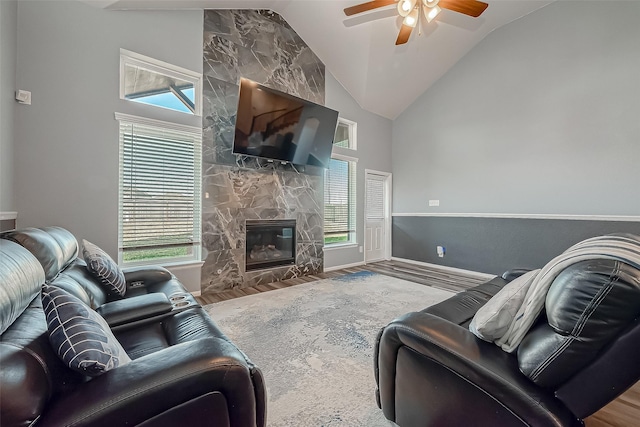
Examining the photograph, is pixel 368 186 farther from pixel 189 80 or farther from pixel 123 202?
pixel 123 202

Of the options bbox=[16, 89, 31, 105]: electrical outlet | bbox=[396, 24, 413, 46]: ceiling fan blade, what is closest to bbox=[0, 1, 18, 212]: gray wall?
bbox=[16, 89, 31, 105]: electrical outlet

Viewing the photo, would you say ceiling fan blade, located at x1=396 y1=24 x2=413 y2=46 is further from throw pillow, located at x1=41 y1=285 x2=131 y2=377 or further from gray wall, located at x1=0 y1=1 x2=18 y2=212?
throw pillow, located at x1=41 y1=285 x2=131 y2=377

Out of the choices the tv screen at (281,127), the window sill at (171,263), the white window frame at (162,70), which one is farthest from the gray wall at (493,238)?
the white window frame at (162,70)

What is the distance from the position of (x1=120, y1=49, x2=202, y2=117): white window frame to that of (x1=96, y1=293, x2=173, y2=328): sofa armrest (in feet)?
8.18

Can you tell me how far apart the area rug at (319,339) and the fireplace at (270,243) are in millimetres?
613

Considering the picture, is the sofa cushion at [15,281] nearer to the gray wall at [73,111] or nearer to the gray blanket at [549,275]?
the gray blanket at [549,275]

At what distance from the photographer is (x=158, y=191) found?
10.7ft

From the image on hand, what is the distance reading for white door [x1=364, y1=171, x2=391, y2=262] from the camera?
5719mm

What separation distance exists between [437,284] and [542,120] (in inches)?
119

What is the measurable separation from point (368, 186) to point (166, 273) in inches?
171

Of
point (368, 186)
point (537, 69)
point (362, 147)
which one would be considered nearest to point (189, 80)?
point (362, 147)

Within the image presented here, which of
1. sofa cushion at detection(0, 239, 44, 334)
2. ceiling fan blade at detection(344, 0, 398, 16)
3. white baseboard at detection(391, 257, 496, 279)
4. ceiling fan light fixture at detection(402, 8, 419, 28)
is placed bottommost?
white baseboard at detection(391, 257, 496, 279)

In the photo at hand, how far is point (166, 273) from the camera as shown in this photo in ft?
7.78

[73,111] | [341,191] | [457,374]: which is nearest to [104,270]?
[73,111]
